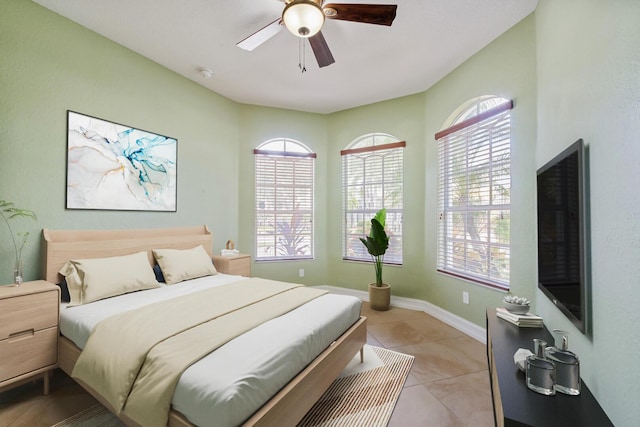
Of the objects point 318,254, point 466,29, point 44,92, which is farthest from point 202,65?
point 318,254

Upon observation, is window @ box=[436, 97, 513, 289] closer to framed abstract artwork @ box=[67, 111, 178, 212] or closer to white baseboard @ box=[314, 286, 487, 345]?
white baseboard @ box=[314, 286, 487, 345]

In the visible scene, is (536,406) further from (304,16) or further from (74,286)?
(74,286)

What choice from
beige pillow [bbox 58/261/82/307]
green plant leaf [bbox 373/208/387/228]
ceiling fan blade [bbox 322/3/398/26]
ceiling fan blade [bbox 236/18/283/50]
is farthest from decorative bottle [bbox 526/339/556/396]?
beige pillow [bbox 58/261/82/307]

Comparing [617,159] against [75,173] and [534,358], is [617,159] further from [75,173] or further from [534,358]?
[75,173]

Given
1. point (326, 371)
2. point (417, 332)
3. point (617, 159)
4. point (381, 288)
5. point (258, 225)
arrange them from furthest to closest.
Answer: point (258, 225) < point (381, 288) < point (417, 332) < point (326, 371) < point (617, 159)

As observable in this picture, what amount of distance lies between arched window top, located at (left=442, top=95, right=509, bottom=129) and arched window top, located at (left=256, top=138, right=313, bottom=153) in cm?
210

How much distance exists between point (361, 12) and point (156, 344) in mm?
2286

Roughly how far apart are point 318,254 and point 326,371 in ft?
9.10

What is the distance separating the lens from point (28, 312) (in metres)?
1.87

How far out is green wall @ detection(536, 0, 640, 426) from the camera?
92cm

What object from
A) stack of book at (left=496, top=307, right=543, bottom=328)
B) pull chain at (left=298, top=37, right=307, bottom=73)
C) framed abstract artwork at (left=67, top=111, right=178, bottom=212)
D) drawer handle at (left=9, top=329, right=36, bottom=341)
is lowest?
drawer handle at (left=9, top=329, right=36, bottom=341)

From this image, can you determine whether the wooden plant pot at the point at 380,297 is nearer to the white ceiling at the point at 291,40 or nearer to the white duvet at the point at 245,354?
the white duvet at the point at 245,354

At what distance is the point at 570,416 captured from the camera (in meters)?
1.04

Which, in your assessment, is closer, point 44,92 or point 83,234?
point 44,92
